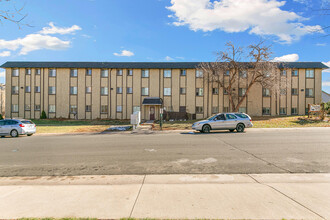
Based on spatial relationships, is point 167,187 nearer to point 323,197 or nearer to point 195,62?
point 323,197

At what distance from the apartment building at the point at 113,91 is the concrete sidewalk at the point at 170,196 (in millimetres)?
25039

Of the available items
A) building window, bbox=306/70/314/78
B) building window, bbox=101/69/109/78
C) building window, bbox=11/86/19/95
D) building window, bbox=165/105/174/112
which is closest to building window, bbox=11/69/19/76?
building window, bbox=11/86/19/95

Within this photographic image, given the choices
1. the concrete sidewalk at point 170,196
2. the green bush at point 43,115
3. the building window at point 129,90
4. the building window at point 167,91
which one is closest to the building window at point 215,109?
the building window at point 167,91

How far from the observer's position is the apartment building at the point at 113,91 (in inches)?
1185

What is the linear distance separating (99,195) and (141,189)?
0.92 m

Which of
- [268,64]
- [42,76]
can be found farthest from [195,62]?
[42,76]

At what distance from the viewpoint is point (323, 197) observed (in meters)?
3.76

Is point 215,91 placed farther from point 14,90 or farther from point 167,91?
point 14,90

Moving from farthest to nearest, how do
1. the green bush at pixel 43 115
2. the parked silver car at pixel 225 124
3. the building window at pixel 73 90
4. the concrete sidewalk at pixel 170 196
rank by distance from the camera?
the building window at pixel 73 90
the green bush at pixel 43 115
the parked silver car at pixel 225 124
the concrete sidewalk at pixel 170 196

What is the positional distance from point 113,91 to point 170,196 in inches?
1127

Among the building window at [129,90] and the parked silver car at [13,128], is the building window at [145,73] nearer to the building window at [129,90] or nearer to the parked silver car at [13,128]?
the building window at [129,90]

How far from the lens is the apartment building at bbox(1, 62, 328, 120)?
30.1 meters

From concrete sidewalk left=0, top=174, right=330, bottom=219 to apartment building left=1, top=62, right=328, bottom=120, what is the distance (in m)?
25.0

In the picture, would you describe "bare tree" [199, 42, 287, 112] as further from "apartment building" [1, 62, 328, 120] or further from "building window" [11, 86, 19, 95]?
"building window" [11, 86, 19, 95]
